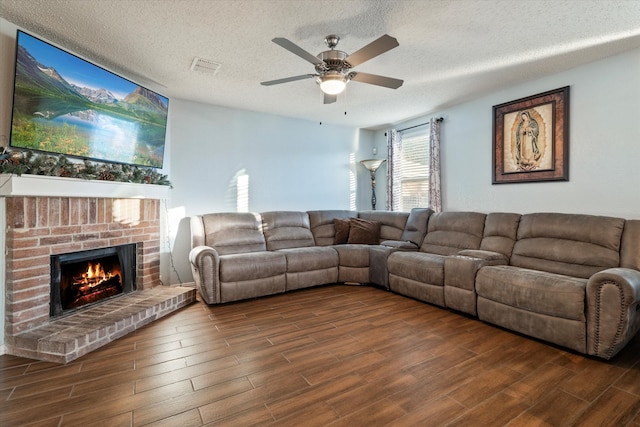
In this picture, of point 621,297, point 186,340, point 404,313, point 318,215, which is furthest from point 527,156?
point 186,340

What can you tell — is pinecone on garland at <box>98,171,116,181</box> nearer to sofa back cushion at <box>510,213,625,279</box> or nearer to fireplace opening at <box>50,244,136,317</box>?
fireplace opening at <box>50,244,136,317</box>

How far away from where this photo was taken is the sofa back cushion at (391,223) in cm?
471

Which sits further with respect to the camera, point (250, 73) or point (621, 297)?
point (250, 73)

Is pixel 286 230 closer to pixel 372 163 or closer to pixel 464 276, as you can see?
pixel 372 163

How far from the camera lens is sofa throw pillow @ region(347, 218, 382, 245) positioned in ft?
15.4

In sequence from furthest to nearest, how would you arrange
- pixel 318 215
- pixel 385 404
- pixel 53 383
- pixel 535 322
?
pixel 318 215
pixel 535 322
pixel 53 383
pixel 385 404

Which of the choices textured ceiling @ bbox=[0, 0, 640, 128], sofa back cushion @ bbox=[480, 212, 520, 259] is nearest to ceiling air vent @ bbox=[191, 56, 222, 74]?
textured ceiling @ bbox=[0, 0, 640, 128]

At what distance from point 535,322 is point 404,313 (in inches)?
44.5

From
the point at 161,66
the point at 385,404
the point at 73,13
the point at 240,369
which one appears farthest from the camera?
the point at 161,66

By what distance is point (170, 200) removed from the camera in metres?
4.16

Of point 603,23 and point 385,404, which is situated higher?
point 603,23

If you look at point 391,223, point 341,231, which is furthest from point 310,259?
point 391,223

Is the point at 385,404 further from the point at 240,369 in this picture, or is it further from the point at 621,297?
the point at 621,297

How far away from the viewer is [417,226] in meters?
4.41
